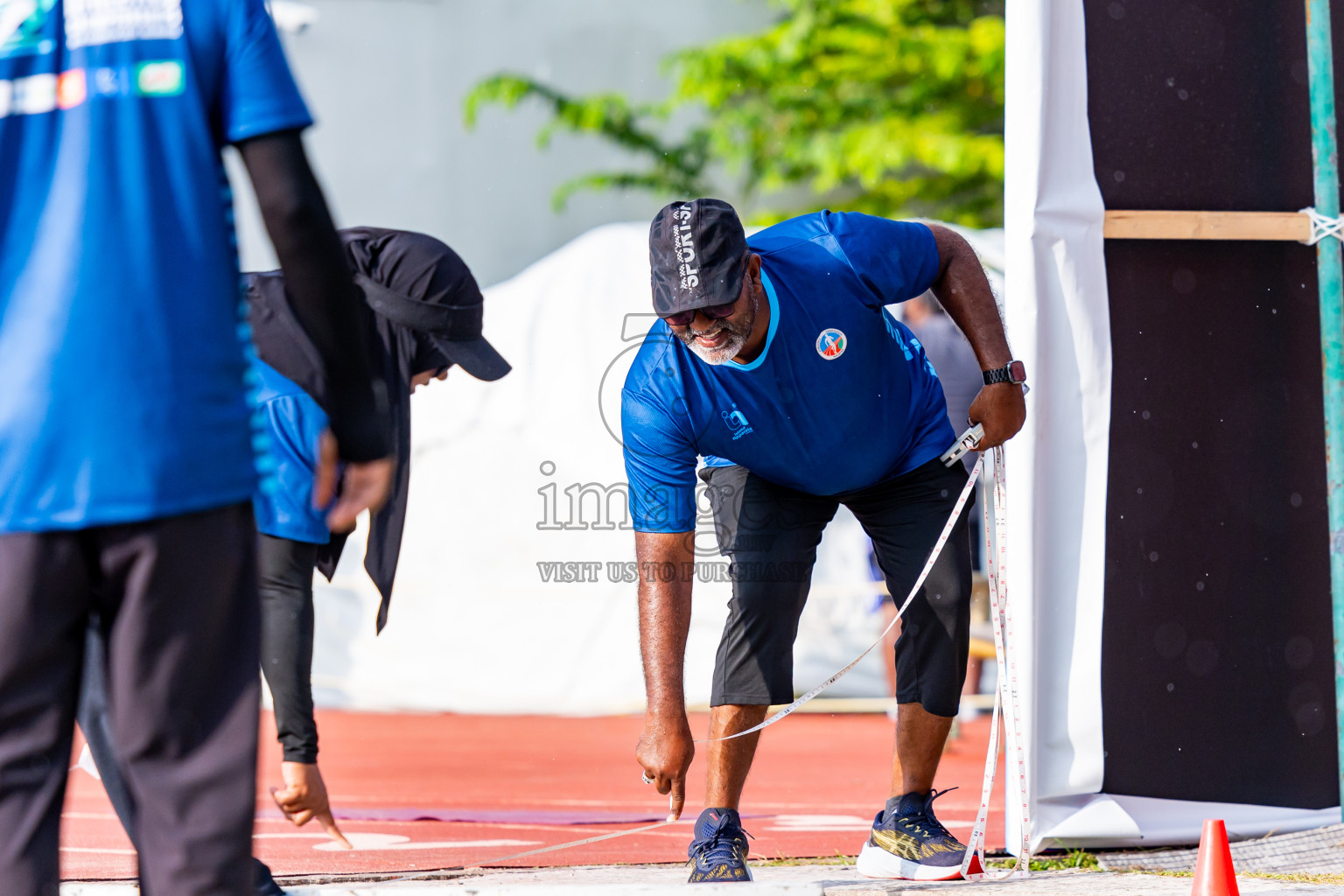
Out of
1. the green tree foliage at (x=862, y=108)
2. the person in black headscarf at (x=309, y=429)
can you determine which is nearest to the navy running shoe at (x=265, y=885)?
the person in black headscarf at (x=309, y=429)

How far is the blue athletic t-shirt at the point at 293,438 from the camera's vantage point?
3412mm

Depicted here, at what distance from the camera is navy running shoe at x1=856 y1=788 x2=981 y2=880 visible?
340 cm

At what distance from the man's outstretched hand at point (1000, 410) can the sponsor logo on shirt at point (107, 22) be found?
239cm

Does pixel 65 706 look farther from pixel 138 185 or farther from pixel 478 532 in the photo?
pixel 478 532

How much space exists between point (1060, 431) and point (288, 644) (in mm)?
2175

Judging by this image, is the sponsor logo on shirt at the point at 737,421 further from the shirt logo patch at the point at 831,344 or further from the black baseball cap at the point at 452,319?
the black baseball cap at the point at 452,319

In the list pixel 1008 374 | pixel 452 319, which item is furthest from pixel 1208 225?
pixel 452 319

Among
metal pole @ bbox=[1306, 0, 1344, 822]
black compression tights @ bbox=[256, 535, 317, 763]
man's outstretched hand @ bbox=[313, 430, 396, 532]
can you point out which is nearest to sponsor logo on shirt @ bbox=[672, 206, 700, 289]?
black compression tights @ bbox=[256, 535, 317, 763]

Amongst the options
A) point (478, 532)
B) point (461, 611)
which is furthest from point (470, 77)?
point (461, 611)

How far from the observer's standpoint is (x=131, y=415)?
1.48 meters

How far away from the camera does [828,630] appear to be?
7.81 m

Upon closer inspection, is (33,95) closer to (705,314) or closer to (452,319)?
(705,314)

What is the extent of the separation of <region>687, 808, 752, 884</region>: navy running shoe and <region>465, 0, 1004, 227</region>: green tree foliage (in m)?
6.48

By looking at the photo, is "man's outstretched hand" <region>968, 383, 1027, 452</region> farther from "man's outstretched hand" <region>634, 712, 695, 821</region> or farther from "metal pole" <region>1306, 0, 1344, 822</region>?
"man's outstretched hand" <region>634, 712, 695, 821</region>
